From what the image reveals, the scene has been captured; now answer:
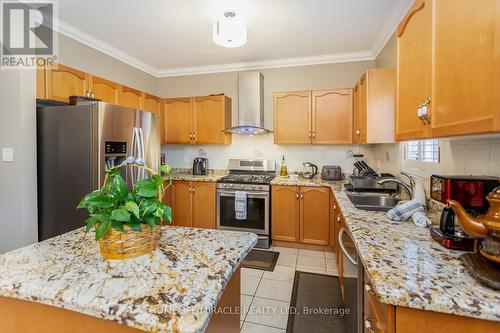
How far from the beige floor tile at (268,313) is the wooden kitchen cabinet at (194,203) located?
4.81ft

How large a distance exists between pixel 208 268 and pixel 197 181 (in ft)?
8.55

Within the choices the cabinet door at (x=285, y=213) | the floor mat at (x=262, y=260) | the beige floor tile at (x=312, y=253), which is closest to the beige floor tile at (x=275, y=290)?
the floor mat at (x=262, y=260)

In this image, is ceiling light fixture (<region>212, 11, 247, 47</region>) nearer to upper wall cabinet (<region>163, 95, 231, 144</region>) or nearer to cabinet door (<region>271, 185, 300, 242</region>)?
upper wall cabinet (<region>163, 95, 231, 144</region>)

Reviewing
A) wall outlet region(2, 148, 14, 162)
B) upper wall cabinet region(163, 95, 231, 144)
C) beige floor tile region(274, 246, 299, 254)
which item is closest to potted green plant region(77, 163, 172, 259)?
wall outlet region(2, 148, 14, 162)

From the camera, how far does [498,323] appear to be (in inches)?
28.2

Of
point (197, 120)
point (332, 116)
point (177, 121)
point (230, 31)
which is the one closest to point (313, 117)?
point (332, 116)

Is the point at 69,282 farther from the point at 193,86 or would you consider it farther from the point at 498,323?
the point at 193,86

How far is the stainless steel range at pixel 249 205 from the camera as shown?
3.12 metres

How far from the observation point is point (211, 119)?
3.63 metres

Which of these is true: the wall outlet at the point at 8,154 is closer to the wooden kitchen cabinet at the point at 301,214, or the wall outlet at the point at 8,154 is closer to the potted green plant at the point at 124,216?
the potted green plant at the point at 124,216

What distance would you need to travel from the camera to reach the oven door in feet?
10.2

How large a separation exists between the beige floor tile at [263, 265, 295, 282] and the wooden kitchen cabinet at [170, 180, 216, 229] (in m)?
1.11

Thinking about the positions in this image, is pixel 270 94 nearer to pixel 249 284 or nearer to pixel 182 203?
pixel 182 203

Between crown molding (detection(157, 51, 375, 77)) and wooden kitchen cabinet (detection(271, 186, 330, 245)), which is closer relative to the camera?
wooden kitchen cabinet (detection(271, 186, 330, 245))
